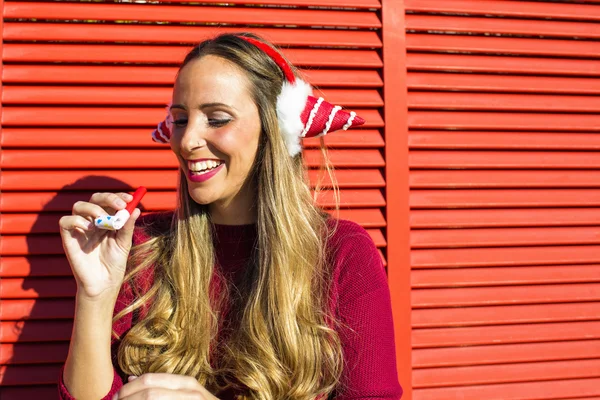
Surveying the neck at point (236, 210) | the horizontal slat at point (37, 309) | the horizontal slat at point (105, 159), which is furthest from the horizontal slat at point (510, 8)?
the horizontal slat at point (37, 309)

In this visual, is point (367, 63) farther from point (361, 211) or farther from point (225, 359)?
point (225, 359)

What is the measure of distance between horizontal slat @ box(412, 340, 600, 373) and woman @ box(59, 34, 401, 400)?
0.73 metres

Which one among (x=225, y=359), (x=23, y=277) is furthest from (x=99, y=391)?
(x=23, y=277)

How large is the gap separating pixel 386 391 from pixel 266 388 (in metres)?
0.47

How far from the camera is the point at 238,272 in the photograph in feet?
8.25

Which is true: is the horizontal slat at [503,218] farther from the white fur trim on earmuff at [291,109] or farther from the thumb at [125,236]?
the thumb at [125,236]

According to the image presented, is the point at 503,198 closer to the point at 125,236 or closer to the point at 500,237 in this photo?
the point at 500,237

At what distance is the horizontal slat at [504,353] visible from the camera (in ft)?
9.77

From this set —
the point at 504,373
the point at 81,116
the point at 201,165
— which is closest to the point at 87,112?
the point at 81,116

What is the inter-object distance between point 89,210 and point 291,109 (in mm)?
892

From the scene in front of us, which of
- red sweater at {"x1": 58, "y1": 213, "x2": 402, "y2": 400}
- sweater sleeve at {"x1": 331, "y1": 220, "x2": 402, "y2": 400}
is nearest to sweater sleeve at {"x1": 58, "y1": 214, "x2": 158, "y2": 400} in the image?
red sweater at {"x1": 58, "y1": 213, "x2": 402, "y2": 400}

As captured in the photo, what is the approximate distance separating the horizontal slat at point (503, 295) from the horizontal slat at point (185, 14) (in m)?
1.45

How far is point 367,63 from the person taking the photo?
300cm

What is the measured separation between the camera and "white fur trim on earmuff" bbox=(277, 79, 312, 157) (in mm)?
2383
